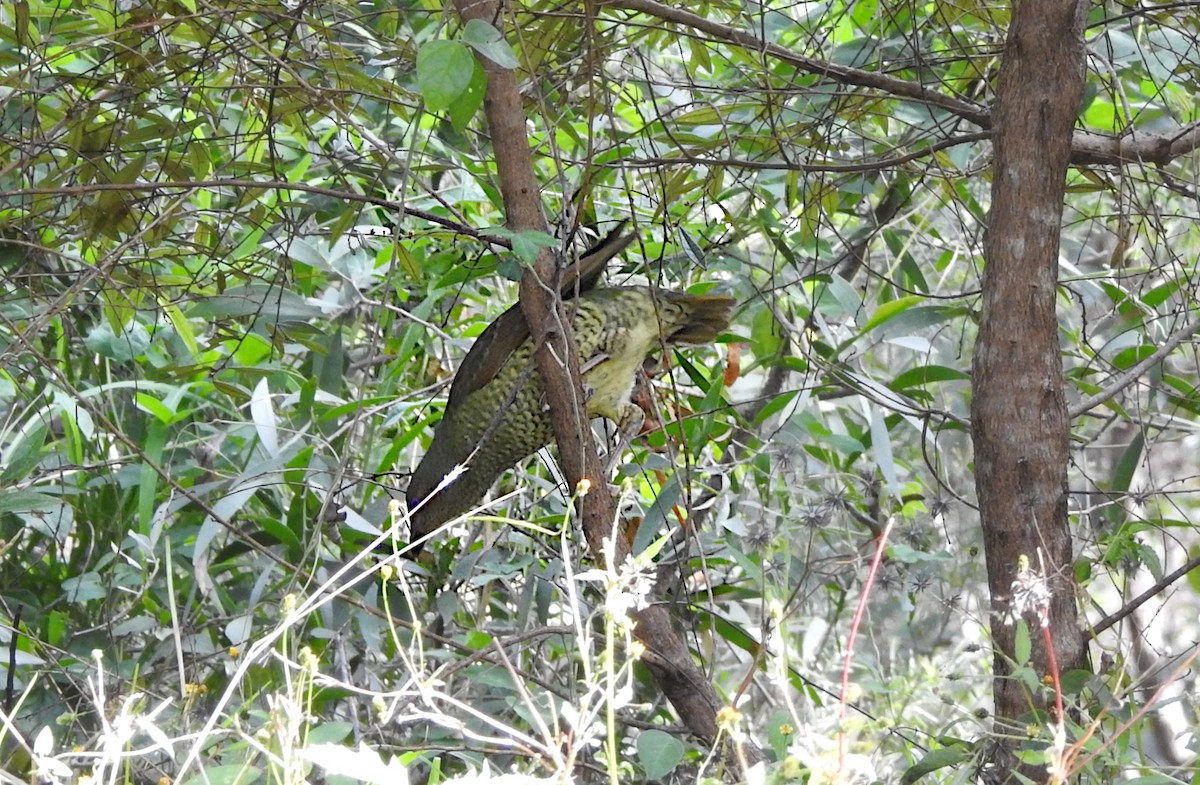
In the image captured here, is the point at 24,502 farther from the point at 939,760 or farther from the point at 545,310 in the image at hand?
the point at 939,760

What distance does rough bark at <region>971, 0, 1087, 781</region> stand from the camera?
1826mm

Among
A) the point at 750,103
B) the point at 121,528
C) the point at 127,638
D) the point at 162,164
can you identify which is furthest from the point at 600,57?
the point at 127,638

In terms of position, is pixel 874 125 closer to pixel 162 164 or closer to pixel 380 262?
pixel 380 262

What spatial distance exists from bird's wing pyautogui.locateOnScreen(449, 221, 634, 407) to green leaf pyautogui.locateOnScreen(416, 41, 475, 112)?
68cm

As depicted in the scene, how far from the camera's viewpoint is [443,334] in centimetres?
278

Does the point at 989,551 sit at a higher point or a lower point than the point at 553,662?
higher

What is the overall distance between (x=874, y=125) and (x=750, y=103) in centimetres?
73

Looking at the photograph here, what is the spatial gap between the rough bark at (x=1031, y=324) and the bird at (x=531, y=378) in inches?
29.9

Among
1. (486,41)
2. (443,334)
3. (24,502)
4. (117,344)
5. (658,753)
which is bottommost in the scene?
(658,753)

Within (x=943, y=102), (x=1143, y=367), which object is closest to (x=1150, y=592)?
(x=1143, y=367)

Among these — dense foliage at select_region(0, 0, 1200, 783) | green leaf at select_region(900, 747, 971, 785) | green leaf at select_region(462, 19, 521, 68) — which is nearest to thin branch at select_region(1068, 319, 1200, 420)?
dense foliage at select_region(0, 0, 1200, 783)

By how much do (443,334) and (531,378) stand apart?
0.36 metres

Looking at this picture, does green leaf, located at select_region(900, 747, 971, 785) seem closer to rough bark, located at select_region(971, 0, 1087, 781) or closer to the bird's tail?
rough bark, located at select_region(971, 0, 1087, 781)

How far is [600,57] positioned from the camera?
6.97 ft
